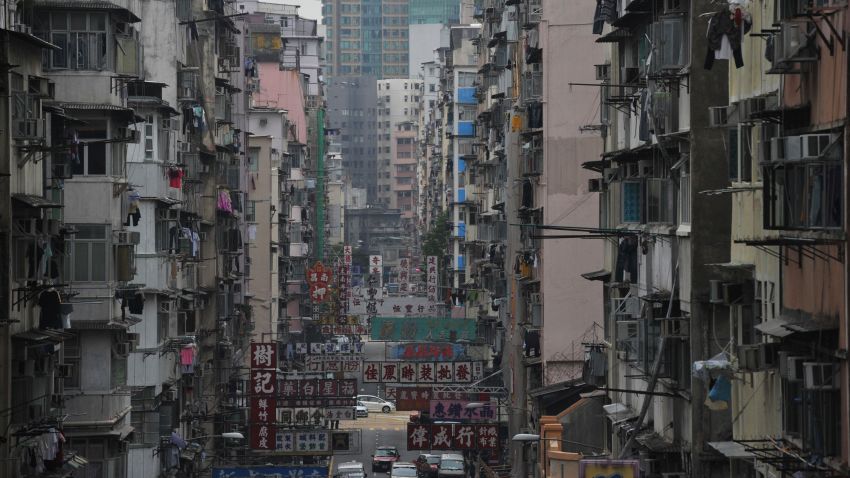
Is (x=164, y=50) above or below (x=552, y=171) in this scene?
above

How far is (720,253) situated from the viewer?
28.6 meters

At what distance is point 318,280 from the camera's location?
92.4 meters

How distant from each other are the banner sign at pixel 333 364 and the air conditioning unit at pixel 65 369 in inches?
1207

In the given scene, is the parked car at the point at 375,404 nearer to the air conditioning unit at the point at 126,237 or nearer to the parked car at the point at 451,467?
the parked car at the point at 451,467

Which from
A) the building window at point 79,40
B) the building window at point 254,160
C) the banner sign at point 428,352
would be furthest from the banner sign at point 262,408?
the building window at point 254,160

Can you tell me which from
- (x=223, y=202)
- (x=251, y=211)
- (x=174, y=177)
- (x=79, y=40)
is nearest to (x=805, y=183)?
(x=79, y=40)

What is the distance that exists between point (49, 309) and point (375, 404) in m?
62.7

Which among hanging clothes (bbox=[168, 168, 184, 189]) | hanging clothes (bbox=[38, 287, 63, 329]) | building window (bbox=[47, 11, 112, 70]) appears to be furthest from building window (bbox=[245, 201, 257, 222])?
hanging clothes (bbox=[38, 287, 63, 329])

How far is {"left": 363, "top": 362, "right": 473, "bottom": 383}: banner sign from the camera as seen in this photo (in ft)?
196

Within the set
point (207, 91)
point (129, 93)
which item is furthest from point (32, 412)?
point (207, 91)

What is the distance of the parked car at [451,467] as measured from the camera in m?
68.1

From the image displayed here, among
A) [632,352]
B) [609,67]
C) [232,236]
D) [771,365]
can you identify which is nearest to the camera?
[771,365]

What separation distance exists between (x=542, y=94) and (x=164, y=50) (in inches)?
475

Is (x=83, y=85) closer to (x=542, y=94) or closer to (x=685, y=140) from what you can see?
(x=685, y=140)
